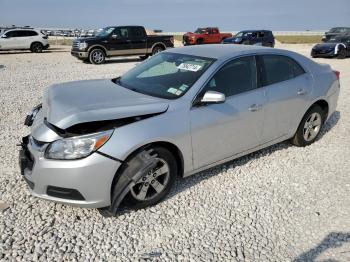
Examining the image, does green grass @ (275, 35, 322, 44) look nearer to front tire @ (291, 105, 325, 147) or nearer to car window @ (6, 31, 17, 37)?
car window @ (6, 31, 17, 37)

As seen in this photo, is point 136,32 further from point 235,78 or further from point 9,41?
point 235,78

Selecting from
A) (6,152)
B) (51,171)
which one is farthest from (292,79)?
(6,152)

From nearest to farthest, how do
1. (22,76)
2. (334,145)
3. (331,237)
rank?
(331,237) → (334,145) → (22,76)

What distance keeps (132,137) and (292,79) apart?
270cm

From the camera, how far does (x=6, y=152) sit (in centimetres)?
482

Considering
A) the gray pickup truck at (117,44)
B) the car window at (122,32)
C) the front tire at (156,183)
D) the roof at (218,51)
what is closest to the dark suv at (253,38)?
the gray pickup truck at (117,44)

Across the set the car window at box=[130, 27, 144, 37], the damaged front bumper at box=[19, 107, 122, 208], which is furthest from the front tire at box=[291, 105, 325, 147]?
the car window at box=[130, 27, 144, 37]

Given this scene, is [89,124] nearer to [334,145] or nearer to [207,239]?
[207,239]

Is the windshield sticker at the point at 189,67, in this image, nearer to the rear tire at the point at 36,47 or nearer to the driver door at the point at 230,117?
the driver door at the point at 230,117

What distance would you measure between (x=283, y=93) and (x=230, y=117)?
1.07 metres

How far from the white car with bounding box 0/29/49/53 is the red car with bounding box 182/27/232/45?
13792mm

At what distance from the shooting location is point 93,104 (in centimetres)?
334

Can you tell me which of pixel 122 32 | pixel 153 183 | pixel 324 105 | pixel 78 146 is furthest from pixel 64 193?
pixel 122 32

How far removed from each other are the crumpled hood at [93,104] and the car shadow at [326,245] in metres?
1.88
